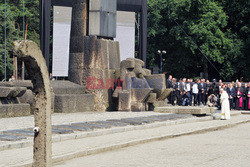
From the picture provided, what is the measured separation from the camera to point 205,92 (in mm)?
32219

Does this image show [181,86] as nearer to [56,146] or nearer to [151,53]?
[56,146]

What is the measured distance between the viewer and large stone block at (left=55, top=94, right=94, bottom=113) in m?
20.1

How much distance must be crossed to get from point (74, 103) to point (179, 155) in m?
11.2

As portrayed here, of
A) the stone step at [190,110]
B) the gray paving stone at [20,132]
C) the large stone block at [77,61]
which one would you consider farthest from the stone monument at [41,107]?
the large stone block at [77,61]

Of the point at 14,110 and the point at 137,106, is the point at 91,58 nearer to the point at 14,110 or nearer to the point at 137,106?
the point at 137,106

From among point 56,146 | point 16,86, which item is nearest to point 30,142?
point 56,146

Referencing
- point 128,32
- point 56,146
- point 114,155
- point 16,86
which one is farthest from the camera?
point 128,32

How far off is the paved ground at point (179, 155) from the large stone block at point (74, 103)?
26.1 feet

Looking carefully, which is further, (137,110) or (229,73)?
(229,73)

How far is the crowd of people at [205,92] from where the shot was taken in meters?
29.5

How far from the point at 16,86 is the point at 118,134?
21.9ft

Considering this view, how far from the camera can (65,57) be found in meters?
30.0

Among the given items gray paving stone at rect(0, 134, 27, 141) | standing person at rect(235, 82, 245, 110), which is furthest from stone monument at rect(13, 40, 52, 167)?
standing person at rect(235, 82, 245, 110)

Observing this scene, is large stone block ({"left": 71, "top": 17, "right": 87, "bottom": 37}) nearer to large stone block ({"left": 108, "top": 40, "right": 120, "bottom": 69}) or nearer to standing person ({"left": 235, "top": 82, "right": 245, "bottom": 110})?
large stone block ({"left": 108, "top": 40, "right": 120, "bottom": 69})
